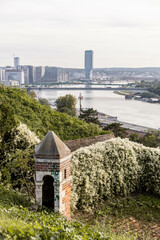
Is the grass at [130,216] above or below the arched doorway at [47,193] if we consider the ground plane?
below

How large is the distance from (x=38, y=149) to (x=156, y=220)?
3810 mm

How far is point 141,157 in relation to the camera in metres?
8.88

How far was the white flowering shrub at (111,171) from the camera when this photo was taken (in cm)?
712

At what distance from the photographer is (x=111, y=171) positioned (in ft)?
26.4

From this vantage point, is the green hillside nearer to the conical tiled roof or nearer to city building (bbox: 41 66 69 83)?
A: the conical tiled roof

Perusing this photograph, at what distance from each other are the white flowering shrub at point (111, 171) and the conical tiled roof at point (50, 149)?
8.09ft

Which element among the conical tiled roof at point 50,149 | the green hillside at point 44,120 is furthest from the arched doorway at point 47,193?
the green hillside at point 44,120

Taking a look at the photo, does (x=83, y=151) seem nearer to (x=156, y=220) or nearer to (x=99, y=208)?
(x=99, y=208)

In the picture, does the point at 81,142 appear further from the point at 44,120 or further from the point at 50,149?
the point at 50,149

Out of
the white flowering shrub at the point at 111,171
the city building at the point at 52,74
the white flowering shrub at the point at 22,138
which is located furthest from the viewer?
the city building at the point at 52,74

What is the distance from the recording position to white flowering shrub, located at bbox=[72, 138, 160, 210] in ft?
23.4

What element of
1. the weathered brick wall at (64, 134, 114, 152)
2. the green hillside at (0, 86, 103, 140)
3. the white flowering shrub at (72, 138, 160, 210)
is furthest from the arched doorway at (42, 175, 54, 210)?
the green hillside at (0, 86, 103, 140)

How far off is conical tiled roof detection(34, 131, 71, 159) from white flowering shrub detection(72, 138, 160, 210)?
2467 millimetres

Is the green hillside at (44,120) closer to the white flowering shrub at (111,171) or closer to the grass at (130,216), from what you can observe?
the white flowering shrub at (111,171)
